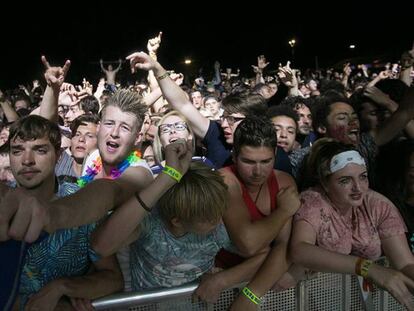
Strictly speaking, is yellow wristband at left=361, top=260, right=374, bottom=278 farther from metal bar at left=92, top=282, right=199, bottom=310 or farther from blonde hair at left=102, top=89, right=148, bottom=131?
blonde hair at left=102, top=89, right=148, bottom=131

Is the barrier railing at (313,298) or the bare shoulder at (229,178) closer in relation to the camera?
the barrier railing at (313,298)

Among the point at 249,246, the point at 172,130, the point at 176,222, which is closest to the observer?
the point at 176,222

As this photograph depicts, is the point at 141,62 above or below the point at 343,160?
above

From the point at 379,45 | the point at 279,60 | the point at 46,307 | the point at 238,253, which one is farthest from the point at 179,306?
the point at 379,45

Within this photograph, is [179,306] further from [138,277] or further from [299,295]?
[299,295]

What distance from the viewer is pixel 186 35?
3753 centimetres

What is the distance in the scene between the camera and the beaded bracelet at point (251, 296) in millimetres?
2191

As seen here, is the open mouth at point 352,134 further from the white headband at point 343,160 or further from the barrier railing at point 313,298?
the barrier railing at point 313,298

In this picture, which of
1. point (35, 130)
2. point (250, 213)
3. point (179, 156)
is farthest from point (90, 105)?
point (179, 156)

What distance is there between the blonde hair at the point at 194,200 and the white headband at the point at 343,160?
67cm

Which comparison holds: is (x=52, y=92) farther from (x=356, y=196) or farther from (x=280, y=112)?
(x=356, y=196)

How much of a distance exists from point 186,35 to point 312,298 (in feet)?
121

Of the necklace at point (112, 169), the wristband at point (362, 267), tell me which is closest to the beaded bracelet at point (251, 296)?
the wristband at point (362, 267)

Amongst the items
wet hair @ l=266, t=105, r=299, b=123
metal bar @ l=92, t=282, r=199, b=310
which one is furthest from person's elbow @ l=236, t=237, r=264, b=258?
wet hair @ l=266, t=105, r=299, b=123
